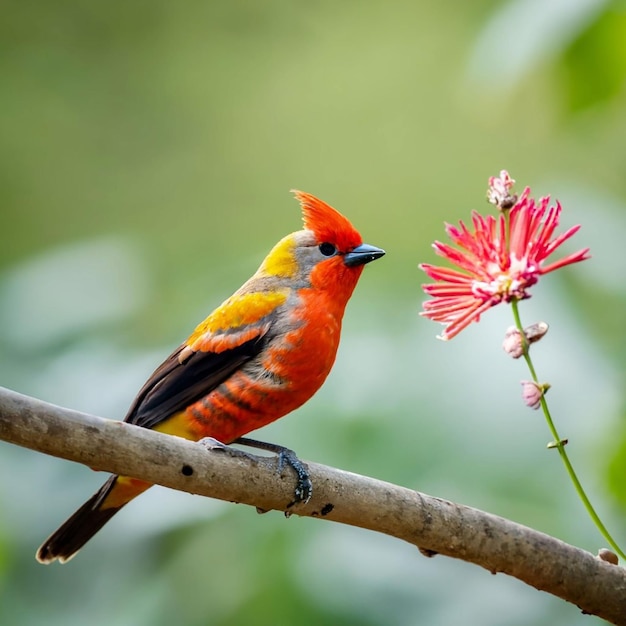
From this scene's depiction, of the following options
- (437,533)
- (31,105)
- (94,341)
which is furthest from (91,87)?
(437,533)

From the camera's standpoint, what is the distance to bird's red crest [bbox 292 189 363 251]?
2498 mm

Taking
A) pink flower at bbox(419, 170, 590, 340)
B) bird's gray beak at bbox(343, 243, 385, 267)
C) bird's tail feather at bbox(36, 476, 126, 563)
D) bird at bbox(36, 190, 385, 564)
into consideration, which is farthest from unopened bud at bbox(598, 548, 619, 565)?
bird's tail feather at bbox(36, 476, 126, 563)

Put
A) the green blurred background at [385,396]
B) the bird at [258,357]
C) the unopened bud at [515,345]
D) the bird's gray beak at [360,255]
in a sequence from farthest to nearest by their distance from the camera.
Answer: the green blurred background at [385,396] → the bird's gray beak at [360,255] → the bird at [258,357] → the unopened bud at [515,345]

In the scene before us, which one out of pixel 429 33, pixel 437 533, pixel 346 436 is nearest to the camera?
pixel 437 533

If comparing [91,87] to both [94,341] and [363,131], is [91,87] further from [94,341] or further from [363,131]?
[94,341]

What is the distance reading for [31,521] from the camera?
284cm

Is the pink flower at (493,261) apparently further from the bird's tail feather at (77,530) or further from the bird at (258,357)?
the bird's tail feather at (77,530)

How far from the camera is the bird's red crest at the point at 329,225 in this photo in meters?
2.50

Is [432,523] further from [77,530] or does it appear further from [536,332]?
[77,530]

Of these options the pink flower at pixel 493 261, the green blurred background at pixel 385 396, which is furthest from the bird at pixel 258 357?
the pink flower at pixel 493 261

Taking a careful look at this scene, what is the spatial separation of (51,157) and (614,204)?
4.00 meters

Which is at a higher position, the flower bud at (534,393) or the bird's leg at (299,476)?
the flower bud at (534,393)

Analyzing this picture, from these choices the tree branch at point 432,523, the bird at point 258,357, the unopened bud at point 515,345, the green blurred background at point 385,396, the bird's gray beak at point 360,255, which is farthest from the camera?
the green blurred background at point 385,396

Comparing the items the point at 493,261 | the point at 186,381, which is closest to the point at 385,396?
the point at 186,381
